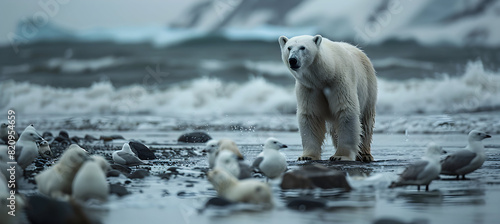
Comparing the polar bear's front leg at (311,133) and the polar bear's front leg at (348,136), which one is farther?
the polar bear's front leg at (311,133)

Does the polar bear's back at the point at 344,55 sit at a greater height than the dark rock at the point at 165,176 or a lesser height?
greater

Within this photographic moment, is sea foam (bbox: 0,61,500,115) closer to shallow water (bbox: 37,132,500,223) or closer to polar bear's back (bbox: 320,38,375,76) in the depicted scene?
polar bear's back (bbox: 320,38,375,76)

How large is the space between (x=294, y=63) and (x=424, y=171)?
2425 mm

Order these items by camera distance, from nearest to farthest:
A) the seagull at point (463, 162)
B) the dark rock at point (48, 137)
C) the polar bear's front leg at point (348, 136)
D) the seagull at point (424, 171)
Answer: the seagull at point (424, 171), the seagull at point (463, 162), the polar bear's front leg at point (348, 136), the dark rock at point (48, 137)

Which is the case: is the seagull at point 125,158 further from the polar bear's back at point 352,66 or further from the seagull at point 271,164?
the polar bear's back at point 352,66

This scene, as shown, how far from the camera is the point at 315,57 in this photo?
25.3 feet

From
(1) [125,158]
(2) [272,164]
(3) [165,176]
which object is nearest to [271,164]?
(2) [272,164]

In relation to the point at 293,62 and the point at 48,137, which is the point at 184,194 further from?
the point at 48,137

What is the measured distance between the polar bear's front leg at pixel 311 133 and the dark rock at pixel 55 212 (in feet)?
14.9

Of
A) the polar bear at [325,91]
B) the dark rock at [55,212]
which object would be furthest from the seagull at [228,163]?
the polar bear at [325,91]

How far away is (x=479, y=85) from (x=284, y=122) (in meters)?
8.55

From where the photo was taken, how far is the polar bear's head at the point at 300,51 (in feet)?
24.6

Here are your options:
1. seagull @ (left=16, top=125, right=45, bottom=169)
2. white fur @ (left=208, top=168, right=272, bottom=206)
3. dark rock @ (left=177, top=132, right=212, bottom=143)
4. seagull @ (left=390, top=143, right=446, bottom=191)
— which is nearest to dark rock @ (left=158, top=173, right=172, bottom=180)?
seagull @ (left=16, top=125, right=45, bottom=169)

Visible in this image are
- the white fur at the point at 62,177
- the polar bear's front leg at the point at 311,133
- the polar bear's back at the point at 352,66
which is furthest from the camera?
the polar bear's front leg at the point at 311,133
